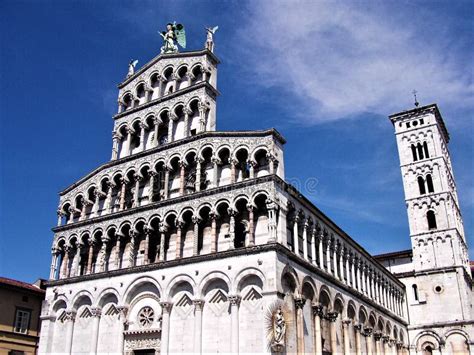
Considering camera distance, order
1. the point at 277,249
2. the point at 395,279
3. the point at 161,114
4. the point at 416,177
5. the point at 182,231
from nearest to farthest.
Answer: the point at 277,249 → the point at 182,231 → the point at 161,114 → the point at 395,279 → the point at 416,177

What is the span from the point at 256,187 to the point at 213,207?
2.71m

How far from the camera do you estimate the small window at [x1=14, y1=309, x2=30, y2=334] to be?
3609cm

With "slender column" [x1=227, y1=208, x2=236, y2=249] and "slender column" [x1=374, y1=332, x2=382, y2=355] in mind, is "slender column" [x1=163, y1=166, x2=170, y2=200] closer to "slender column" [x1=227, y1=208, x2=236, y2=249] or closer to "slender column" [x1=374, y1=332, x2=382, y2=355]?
"slender column" [x1=227, y1=208, x2=236, y2=249]

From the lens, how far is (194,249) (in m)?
27.8

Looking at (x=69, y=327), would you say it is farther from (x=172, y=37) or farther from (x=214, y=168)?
(x=172, y=37)

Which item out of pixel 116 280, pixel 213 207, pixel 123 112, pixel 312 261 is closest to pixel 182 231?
pixel 213 207

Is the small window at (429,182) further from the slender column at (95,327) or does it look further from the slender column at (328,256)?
the slender column at (95,327)

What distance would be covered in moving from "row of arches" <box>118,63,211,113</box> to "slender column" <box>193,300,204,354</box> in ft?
47.7

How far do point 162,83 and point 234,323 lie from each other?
59.3ft

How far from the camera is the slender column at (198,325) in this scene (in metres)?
25.8

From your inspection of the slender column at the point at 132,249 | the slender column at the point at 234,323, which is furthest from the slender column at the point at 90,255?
the slender column at the point at 234,323

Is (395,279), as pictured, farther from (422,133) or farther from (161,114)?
(161,114)

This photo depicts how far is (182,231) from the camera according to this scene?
29.0 meters

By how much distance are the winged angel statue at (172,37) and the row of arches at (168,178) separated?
1020cm
